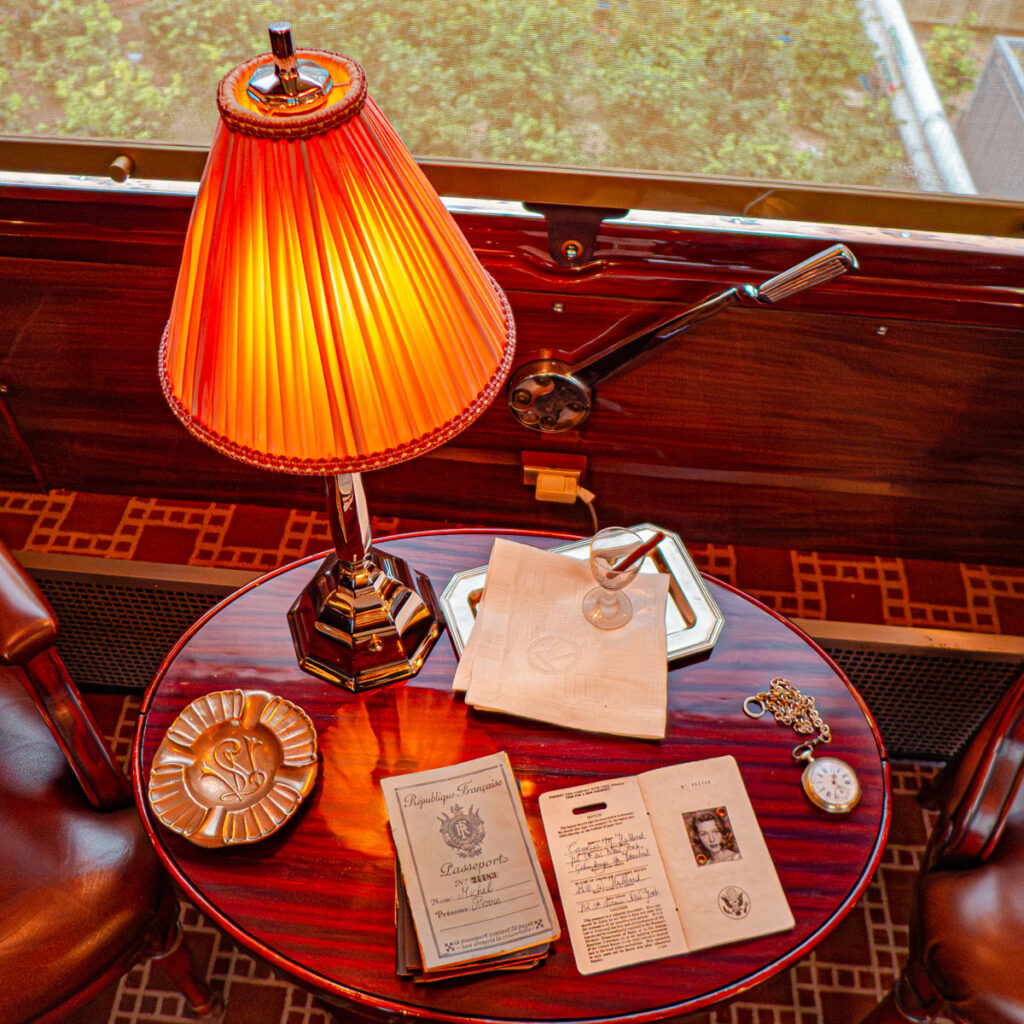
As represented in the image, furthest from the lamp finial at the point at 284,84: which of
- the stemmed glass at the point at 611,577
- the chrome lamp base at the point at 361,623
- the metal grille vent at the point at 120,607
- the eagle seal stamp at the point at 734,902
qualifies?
the metal grille vent at the point at 120,607

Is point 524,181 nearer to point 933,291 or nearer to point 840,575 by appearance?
point 933,291

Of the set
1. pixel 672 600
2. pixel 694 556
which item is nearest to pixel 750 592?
pixel 694 556

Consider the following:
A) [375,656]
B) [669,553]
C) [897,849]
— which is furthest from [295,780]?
[897,849]

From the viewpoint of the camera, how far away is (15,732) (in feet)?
4.02

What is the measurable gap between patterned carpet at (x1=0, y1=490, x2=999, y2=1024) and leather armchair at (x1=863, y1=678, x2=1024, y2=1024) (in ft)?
1.35

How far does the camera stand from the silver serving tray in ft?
4.12

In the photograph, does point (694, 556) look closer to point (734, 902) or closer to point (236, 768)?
point (734, 902)

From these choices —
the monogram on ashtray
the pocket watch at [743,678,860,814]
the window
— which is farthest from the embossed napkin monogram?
the window

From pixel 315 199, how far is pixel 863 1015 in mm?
1570

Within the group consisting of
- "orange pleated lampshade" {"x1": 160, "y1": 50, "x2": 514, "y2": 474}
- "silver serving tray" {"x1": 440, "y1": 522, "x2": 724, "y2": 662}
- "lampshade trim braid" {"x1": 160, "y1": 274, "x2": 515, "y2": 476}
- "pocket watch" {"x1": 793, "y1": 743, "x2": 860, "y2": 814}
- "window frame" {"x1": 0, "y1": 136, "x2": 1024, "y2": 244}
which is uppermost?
"orange pleated lampshade" {"x1": 160, "y1": 50, "x2": 514, "y2": 474}

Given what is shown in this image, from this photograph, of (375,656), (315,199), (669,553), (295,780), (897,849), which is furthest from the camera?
(897,849)

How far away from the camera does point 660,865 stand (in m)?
1.06

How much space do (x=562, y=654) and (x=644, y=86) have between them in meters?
0.94

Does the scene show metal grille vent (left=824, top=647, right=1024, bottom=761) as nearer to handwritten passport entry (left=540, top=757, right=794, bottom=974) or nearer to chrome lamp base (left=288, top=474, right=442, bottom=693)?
handwritten passport entry (left=540, top=757, right=794, bottom=974)
